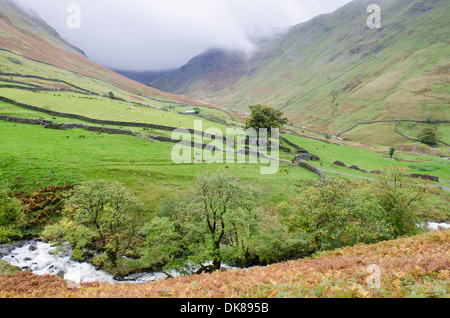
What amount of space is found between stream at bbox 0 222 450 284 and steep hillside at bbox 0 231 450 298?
34.3ft

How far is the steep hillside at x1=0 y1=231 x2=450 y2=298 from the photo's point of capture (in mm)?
7434

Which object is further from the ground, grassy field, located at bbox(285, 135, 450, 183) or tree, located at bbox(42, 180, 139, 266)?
grassy field, located at bbox(285, 135, 450, 183)

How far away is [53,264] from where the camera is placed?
20.9 m

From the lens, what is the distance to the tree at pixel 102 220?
2142cm

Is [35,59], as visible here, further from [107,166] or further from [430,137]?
[430,137]

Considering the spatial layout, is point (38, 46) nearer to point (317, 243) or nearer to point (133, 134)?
point (133, 134)

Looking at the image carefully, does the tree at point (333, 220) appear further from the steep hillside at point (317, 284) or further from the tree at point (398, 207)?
the steep hillside at point (317, 284)

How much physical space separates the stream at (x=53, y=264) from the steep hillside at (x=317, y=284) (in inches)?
411

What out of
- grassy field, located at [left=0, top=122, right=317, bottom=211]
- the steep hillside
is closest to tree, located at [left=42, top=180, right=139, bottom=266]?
grassy field, located at [left=0, top=122, right=317, bottom=211]

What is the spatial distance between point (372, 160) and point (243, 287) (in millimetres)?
68111

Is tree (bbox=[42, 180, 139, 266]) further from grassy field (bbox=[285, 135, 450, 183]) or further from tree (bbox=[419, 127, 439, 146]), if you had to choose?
tree (bbox=[419, 127, 439, 146])

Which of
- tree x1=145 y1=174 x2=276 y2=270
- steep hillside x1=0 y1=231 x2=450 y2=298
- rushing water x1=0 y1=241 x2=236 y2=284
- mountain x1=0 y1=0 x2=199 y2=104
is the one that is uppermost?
mountain x1=0 y1=0 x2=199 y2=104
